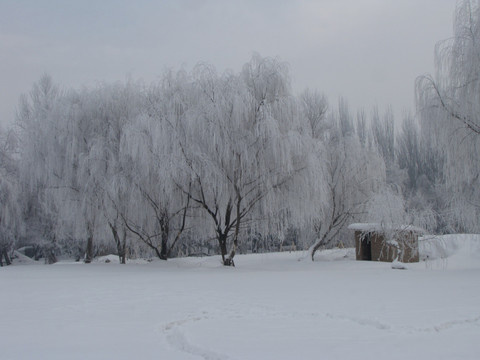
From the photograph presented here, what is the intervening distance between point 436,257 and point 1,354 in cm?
1309

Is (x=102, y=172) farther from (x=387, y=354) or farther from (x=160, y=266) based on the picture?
(x=387, y=354)

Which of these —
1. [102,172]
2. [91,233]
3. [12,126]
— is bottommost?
[91,233]

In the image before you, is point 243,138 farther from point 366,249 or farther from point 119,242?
point 366,249

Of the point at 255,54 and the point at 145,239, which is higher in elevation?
the point at 255,54

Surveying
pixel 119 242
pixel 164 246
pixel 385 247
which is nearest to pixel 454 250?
pixel 385 247

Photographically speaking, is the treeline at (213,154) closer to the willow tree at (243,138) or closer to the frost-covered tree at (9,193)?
the willow tree at (243,138)

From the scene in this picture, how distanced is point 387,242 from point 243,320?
Answer: 9384 millimetres

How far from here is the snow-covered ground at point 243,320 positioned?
3.55m

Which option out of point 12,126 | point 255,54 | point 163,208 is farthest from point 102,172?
point 12,126

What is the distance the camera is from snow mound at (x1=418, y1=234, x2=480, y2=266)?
42.3ft

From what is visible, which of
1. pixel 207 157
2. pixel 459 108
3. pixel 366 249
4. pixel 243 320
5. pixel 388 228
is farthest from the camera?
pixel 366 249

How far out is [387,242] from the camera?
13.1 meters

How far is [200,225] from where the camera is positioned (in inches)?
541

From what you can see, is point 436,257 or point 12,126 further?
point 12,126
